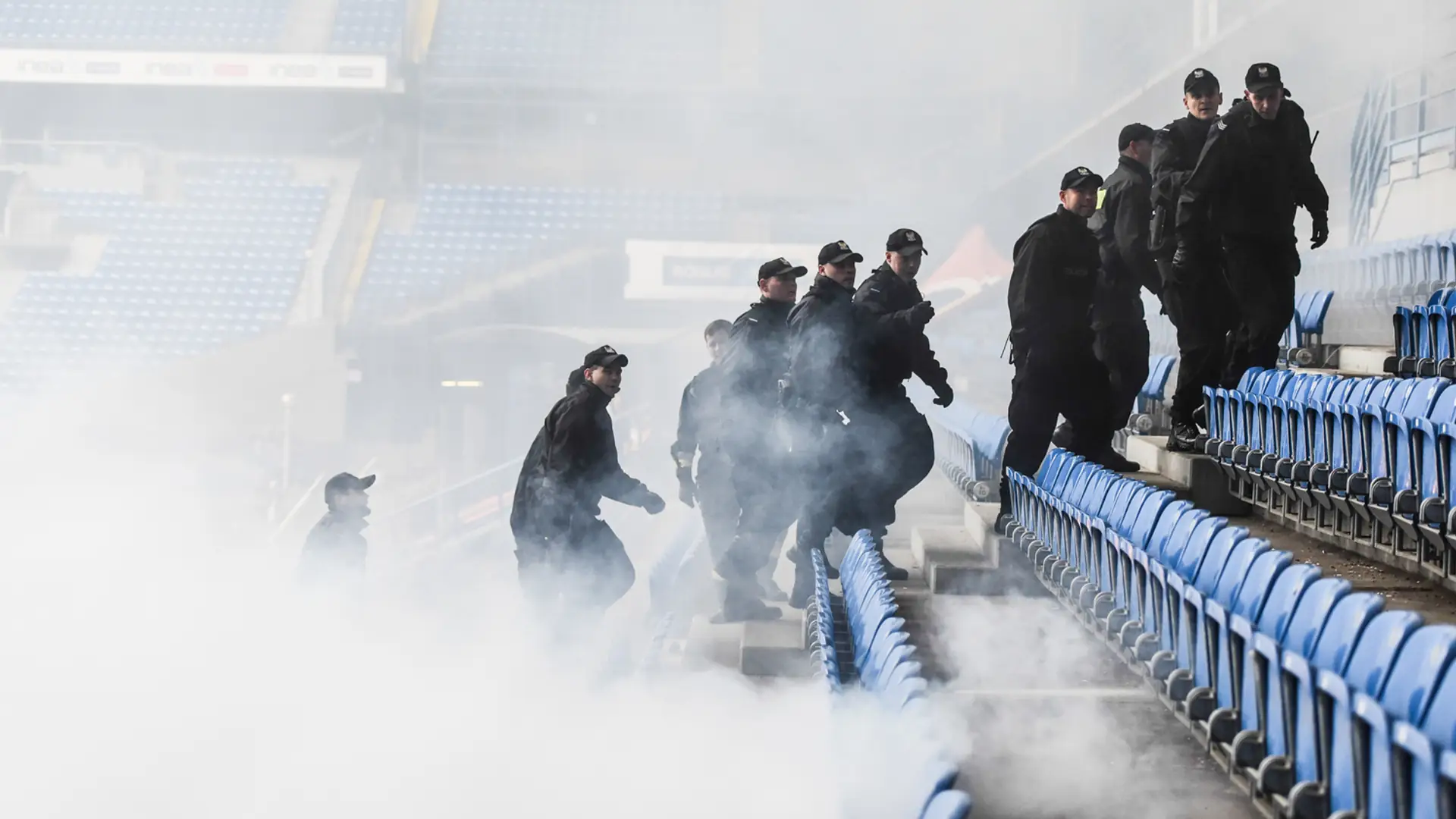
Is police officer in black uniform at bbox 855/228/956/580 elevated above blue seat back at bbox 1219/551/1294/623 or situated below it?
above

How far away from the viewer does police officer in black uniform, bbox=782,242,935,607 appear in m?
3.56

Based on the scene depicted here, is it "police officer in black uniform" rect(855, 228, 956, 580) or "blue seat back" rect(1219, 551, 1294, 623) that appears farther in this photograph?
"police officer in black uniform" rect(855, 228, 956, 580)

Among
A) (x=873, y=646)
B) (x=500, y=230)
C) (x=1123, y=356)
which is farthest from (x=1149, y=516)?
(x=500, y=230)

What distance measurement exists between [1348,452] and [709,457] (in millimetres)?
1907

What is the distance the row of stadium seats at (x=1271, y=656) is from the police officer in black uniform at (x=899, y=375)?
1.80ft

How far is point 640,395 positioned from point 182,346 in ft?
17.4

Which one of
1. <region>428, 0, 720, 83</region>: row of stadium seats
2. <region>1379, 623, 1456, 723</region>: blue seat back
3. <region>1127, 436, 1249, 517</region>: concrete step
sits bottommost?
<region>1379, 623, 1456, 723</region>: blue seat back

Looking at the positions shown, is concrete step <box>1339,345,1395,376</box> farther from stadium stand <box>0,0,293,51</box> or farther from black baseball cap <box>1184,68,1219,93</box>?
stadium stand <box>0,0,293,51</box>

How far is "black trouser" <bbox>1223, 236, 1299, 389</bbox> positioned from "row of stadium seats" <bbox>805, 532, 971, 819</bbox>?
1.17m

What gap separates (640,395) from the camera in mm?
15773

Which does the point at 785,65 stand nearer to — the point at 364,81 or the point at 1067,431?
the point at 364,81

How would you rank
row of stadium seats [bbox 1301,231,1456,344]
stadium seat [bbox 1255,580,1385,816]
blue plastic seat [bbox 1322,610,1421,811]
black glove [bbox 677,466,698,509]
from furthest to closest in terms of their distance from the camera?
row of stadium seats [bbox 1301,231,1456,344], black glove [bbox 677,466,698,509], stadium seat [bbox 1255,580,1385,816], blue plastic seat [bbox 1322,610,1421,811]

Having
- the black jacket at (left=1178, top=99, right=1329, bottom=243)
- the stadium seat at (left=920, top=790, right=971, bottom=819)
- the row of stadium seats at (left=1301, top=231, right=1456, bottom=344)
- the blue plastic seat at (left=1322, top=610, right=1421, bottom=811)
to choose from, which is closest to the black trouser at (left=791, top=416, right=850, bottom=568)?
the black jacket at (left=1178, top=99, right=1329, bottom=243)

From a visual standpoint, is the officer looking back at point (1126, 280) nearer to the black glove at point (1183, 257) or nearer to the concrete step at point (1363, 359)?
the black glove at point (1183, 257)
